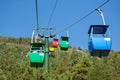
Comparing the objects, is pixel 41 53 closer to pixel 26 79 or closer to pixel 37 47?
pixel 37 47

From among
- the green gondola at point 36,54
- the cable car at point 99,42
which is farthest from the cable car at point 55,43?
the cable car at point 99,42

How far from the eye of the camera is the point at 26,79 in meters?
67.8

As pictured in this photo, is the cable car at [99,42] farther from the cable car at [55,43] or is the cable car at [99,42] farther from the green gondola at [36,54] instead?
the cable car at [55,43]

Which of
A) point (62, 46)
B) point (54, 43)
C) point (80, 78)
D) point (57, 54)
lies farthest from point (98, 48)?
point (57, 54)

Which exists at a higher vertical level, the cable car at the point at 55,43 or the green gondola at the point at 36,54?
the cable car at the point at 55,43

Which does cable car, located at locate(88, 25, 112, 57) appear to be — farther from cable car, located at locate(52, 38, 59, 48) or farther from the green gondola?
cable car, located at locate(52, 38, 59, 48)

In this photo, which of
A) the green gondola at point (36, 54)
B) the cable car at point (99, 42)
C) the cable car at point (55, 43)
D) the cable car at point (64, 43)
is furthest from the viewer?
the cable car at point (55, 43)

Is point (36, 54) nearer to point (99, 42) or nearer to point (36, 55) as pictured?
point (36, 55)

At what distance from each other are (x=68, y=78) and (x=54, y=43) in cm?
4849

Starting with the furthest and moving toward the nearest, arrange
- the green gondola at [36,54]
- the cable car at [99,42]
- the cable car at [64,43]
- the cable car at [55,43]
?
1. the cable car at [55,43]
2. the cable car at [64,43]
3. the green gondola at [36,54]
4. the cable car at [99,42]

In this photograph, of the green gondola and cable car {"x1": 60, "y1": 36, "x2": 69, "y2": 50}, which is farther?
cable car {"x1": 60, "y1": 36, "x2": 69, "y2": 50}

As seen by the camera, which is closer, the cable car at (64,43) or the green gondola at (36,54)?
the green gondola at (36,54)

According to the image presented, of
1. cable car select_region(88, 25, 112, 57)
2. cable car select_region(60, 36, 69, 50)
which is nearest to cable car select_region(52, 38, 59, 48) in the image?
cable car select_region(60, 36, 69, 50)

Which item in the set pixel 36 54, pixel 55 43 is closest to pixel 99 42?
pixel 36 54
